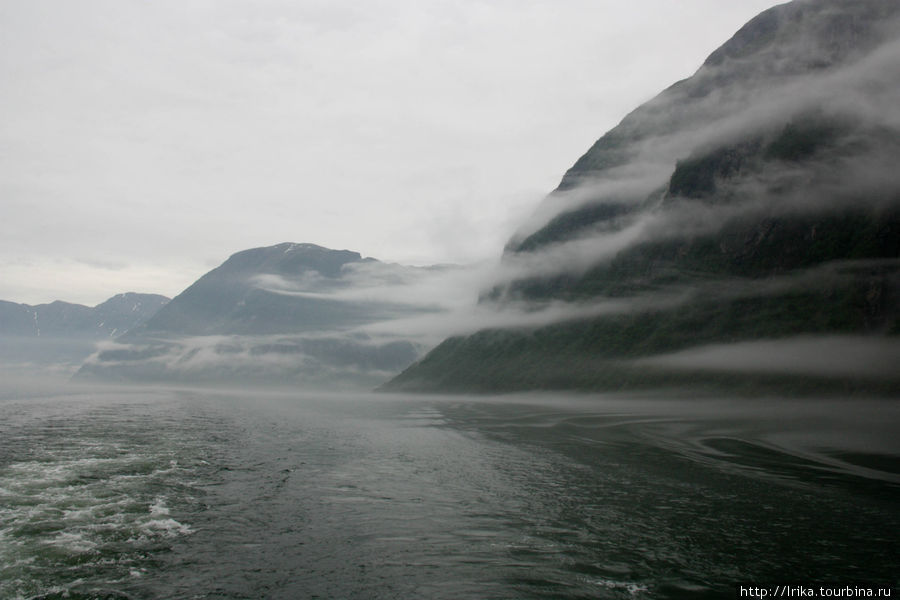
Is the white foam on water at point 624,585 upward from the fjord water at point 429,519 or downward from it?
upward

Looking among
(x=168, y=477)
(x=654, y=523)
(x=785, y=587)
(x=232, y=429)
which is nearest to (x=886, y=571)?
(x=785, y=587)

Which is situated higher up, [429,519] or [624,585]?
[624,585]

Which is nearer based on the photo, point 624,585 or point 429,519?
point 624,585

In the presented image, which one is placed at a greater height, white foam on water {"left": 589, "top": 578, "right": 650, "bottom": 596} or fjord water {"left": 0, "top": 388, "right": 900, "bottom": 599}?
white foam on water {"left": 589, "top": 578, "right": 650, "bottom": 596}

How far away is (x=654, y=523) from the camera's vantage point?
36906 mm

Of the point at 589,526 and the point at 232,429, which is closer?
the point at 589,526

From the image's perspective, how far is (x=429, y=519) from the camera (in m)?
37.1

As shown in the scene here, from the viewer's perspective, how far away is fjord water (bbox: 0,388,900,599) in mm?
26172

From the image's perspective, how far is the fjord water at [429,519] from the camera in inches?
1030

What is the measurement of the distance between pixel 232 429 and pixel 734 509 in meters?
83.1

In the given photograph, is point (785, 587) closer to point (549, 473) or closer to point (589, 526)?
point (589, 526)

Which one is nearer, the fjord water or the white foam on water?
the white foam on water

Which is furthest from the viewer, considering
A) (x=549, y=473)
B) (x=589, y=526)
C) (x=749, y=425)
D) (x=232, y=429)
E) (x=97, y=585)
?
(x=749, y=425)

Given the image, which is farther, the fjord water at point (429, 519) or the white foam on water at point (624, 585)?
the fjord water at point (429, 519)
